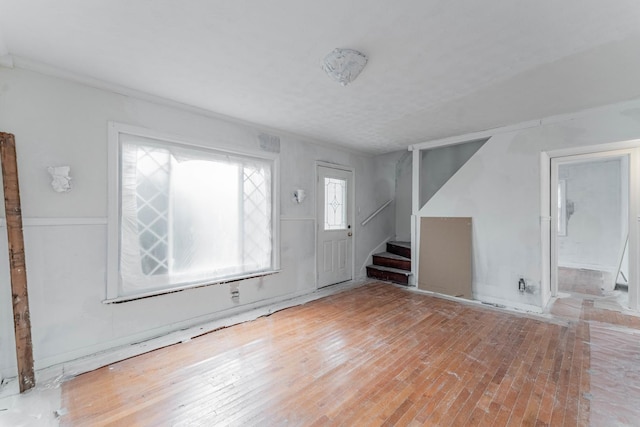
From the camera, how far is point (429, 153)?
539 centimetres

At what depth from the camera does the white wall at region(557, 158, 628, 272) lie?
5438 millimetres

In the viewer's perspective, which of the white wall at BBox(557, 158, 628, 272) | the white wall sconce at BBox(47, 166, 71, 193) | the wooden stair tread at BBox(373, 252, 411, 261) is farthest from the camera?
the white wall at BBox(557, 158, 628, 272)

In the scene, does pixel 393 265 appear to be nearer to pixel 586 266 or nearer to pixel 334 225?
pixel 334 225

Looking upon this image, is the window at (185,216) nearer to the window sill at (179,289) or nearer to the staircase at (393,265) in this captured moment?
the window sill at (179,289)

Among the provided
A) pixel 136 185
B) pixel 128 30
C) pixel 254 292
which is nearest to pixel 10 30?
pixel 128 30

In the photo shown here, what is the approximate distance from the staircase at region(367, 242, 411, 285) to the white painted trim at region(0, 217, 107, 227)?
13.8ft

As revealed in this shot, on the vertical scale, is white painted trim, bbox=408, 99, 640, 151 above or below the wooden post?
above

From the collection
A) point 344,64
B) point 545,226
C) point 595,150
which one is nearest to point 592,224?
point 545,226

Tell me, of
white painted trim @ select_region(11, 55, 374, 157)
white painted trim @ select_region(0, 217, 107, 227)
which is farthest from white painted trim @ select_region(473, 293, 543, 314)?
white painted trim @ select_region(0, 217, 107, 227)

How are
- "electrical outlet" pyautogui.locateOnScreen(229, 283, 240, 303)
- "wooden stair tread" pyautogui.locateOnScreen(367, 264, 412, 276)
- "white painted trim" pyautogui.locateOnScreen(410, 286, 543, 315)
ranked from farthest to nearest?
"wooden stair tread" pyautogui.locateOnScreen(367, 264, 412, 276) < "white painted trim" pyautogui.locateOnScreen(410, 286, 543, 315) < "electrical outlet" pyautogui.locateOnScreen(229, 283, 240, 303)

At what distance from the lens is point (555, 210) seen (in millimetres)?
3756

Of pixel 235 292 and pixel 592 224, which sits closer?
pixel 235 292

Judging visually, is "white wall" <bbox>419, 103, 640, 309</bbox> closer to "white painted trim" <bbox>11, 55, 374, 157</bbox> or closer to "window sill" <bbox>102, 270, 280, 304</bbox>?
"white painted trim" <bbox>11, 55, 374, 157</bbox>

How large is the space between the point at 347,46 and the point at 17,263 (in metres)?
2.89
